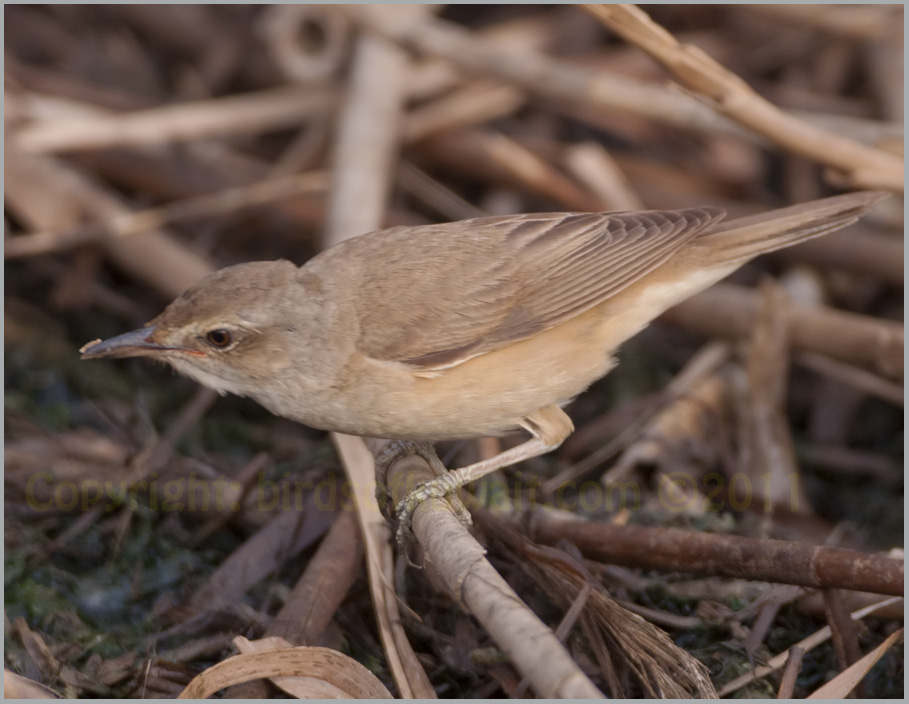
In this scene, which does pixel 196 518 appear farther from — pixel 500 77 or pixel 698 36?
pixel 698 36

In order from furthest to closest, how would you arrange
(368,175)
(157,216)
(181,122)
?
(181,122) < (157,216) < (368,175)

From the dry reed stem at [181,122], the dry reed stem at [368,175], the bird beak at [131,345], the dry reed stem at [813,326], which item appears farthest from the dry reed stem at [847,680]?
the dry reed stem at [181,122]

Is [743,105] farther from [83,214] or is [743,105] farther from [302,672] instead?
[83,214]

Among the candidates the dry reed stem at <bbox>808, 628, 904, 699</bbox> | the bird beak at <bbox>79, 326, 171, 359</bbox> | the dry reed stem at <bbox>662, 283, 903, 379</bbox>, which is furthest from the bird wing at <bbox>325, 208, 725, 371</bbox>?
the dry reed stem at <bbox>808, 628, 904, 699</bbox>

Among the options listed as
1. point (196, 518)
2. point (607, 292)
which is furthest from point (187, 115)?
point (607, 292)

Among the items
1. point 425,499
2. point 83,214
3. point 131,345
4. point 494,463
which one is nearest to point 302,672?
point 425,499

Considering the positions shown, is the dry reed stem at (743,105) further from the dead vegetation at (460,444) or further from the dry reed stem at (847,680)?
the dry reed stem at (847,680)
